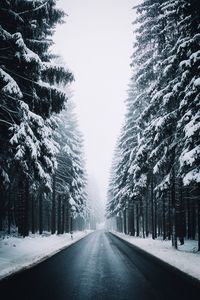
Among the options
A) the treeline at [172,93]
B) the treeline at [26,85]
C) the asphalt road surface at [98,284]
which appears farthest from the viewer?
the treeline at [172,93]

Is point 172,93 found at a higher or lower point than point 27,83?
higher

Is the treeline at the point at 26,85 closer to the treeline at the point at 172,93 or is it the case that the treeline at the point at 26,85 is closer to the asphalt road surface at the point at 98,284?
the asphalt road surface at the point at 98,284

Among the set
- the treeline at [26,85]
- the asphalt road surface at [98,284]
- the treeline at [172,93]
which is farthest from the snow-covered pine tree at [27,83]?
the treeline at [172,93]

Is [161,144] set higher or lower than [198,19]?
lower

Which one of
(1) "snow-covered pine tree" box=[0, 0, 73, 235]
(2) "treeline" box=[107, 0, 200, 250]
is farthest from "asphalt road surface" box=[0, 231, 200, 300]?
(1) "snow-covered pine tree" box=[0, 0, 73, 235]

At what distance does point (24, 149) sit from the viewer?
1224 cm

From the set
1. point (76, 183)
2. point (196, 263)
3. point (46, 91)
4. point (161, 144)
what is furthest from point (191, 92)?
point (76, 183)

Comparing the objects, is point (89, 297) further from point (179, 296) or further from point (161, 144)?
point (161, 144)

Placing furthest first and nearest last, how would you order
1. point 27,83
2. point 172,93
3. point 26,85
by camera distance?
point 172,93 < point 26,85 < point 27,83

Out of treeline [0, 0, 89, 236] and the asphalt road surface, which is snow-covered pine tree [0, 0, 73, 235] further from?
the asphalt road surface

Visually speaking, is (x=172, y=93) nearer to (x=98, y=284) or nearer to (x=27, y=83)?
(x=27, y=83)

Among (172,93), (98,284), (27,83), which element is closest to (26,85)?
(27,83)

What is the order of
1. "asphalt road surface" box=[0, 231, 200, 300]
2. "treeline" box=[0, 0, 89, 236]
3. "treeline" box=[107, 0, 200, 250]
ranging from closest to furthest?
"asphalt road surface" box=[0, 231, 200, 300] → "treeline" box=[0, 0, 89, 236] → "treeline" box=[107, 0, 200, 250]

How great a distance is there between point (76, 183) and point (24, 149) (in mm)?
25761
